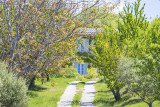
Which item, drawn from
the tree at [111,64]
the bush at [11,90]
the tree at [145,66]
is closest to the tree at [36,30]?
the bush at [11,90]

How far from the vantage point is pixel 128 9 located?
21.7 meters

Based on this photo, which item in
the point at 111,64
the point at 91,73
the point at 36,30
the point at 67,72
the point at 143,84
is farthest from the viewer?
the point at 91,73

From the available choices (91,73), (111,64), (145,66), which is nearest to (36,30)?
(145,66)

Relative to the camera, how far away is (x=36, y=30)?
36.0 feet

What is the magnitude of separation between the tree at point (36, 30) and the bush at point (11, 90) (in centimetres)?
35

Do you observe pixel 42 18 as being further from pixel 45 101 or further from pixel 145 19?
pixel 145 19

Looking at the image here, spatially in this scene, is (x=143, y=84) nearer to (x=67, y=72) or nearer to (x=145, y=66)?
(x=145, y=66)

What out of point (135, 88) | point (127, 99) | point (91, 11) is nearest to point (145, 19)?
point (127, 99)

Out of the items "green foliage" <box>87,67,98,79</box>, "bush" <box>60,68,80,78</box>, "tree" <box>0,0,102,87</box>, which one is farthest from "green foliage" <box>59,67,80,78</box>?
"green foliage" <box>87,67,98,79</box>

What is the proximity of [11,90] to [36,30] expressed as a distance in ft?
8.76

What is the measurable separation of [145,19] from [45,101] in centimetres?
1061

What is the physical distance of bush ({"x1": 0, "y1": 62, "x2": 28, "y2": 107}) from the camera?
1034 cm

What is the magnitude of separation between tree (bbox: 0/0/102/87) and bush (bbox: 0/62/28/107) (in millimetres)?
347

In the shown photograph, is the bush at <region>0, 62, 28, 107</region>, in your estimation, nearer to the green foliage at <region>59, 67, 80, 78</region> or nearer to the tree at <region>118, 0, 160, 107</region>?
the green foliage at <region>59, 67, 80, 78</region>
